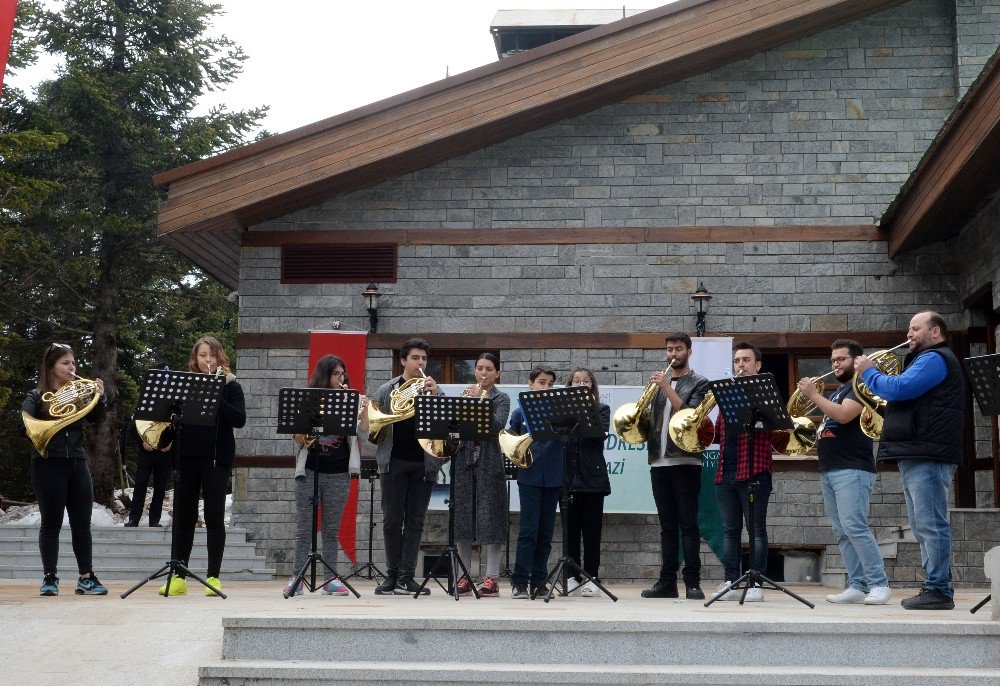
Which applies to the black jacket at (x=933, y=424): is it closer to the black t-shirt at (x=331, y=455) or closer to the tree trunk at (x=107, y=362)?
the black t-shirt at (x=331, y=455)

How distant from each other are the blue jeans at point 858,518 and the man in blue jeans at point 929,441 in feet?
2.35

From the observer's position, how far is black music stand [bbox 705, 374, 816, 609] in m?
7.23

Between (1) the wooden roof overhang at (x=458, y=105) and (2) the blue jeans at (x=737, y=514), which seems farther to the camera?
(1) the wooden roof overhang at (x=458, y=105)

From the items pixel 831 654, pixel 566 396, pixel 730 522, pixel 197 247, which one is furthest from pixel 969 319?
pixel 197 247

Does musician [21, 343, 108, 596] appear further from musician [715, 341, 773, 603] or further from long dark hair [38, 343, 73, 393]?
musician [715, 341, 773, 603]

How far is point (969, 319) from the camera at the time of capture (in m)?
12.1

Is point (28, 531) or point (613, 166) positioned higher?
point (613, 166)

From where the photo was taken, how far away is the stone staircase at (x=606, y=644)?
560cm

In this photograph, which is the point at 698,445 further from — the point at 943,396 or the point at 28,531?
the point at 28,531

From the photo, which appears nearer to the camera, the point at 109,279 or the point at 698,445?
the point at 698,445

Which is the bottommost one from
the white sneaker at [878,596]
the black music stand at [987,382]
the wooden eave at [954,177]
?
the white sneaker at [878,596]

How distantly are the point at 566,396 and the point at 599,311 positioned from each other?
16.4 ft

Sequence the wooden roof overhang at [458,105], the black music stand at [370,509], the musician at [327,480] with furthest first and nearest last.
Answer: the wooden roof overhang at [458,105]
the black music stand at [370,509]
the musician at [327,480]

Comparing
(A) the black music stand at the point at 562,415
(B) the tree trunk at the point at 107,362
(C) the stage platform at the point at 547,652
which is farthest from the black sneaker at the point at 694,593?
(B) the tree trunk at the point at 107,362
